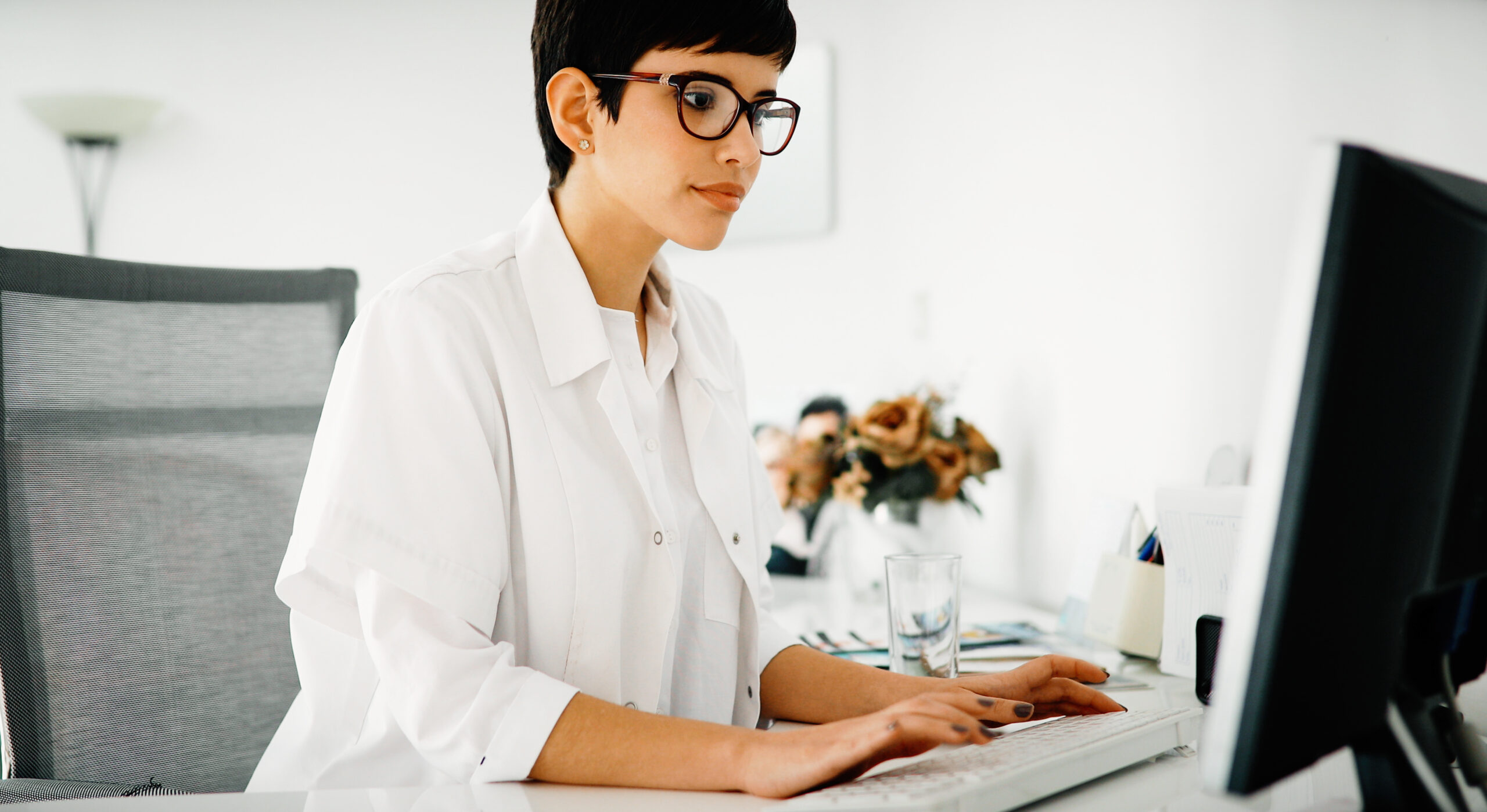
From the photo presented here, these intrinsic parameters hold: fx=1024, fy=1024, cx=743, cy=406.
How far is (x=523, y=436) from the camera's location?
2.93 feet

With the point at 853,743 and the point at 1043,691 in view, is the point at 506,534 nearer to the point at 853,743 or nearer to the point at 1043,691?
the point at 853,743

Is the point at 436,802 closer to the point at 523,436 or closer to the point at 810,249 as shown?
the point at 523,436

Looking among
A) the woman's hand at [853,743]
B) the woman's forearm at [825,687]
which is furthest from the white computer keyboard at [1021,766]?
the woman's forearm at [825,687]

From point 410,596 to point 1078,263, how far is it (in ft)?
4.03

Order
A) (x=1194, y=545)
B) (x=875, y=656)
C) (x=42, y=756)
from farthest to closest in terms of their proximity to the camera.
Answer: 1. (x=875, y=656)
2. (x=1194, y=545)
3. (x=42, y=756)

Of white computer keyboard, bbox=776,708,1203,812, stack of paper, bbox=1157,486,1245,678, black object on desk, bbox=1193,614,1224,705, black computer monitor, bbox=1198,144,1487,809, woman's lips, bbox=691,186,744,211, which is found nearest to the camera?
black computer monitor, bbox=1198,144,1487,809

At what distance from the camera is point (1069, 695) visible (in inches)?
36.2

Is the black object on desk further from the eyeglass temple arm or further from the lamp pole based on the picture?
the lamp pole

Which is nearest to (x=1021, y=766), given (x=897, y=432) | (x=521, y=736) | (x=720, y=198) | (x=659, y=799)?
(x=659, y=799)

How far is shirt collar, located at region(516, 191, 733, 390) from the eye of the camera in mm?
943

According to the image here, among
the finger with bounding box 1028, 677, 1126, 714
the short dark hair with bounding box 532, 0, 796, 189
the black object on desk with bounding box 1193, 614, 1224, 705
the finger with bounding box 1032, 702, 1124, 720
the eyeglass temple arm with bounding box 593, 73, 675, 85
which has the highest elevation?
the short dark hair with bounding box 532, 0, 796, 189

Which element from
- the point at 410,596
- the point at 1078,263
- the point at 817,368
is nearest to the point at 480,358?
the point at 410,596

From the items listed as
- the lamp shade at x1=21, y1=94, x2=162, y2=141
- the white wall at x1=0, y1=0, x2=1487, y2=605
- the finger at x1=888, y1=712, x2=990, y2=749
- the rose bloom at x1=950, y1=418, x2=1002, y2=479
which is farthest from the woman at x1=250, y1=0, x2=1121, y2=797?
the lamp shade at x1=21, y1=94, x2=162, y2=141

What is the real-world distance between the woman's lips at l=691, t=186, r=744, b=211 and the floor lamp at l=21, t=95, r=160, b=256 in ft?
7.74
